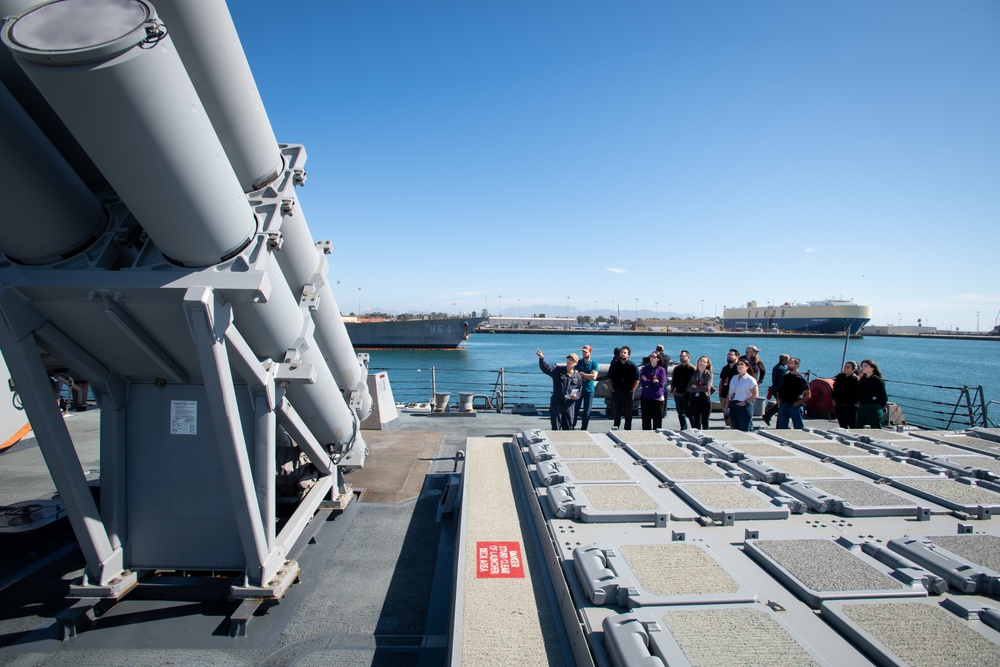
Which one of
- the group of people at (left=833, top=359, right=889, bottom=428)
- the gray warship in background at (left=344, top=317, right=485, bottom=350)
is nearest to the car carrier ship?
the gray warship in background at (left=344, top=317, right=485, bottom=350)

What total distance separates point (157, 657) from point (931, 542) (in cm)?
453

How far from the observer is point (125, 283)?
121 inches

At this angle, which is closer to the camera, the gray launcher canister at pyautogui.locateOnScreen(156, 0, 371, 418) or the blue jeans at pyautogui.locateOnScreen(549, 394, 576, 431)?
the gray launcher canister at pyautogui.locateOnScreen(156, 0, 371, 418)

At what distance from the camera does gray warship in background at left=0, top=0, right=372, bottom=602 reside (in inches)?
95.2

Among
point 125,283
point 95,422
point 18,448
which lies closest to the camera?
point 125,283

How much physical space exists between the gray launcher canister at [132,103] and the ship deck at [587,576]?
2.46m

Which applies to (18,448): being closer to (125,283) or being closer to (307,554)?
(307,554)

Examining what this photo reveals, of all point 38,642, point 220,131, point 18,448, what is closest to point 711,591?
point 220,131

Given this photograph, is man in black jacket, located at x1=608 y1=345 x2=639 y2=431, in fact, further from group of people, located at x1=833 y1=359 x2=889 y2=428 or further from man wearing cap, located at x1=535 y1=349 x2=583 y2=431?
group of people, located at x1=833 y1=359 x2=889 y2=428

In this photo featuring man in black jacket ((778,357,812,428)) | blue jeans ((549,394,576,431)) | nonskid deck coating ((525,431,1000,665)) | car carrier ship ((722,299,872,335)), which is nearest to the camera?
nonskid deck coating ((525,431,1000,665))

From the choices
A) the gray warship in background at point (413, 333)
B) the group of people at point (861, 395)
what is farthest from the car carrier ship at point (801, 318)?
the group of people at point (861, 395)

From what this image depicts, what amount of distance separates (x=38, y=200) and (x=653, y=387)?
7.22 meters

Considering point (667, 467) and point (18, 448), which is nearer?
point (667, 467)

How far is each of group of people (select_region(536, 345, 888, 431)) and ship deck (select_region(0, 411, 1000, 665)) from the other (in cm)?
185
